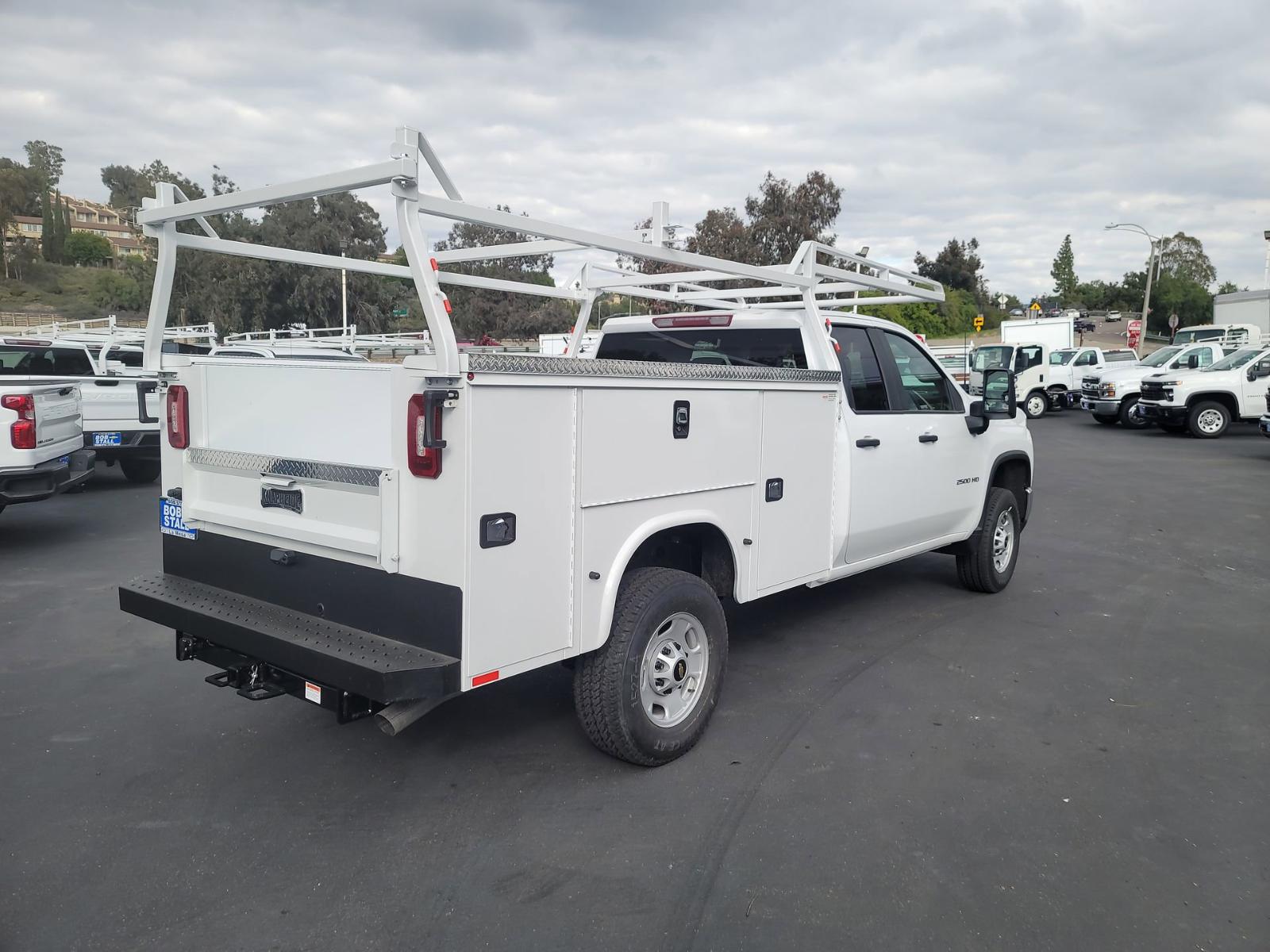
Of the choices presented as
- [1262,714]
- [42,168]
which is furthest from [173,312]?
[42,168]

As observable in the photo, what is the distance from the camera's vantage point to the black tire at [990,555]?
687 cm

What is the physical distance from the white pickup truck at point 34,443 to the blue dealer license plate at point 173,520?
4858 millimetres

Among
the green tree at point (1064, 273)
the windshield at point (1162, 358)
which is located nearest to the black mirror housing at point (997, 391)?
the windshield at point (1162, 358)

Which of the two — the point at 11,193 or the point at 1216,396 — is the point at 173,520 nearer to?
the point at 1216,396

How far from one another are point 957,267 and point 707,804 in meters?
62.2

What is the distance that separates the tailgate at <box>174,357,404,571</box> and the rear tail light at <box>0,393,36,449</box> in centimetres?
490

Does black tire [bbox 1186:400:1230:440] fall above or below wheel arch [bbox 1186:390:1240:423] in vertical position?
below

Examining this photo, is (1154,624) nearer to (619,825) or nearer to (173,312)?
(619,825)

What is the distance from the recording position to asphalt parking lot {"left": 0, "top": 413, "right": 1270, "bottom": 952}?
296 cm

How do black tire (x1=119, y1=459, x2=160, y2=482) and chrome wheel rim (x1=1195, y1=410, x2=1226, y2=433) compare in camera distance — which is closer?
black tire (x1=119, y1=459, x2=160, y2=482)

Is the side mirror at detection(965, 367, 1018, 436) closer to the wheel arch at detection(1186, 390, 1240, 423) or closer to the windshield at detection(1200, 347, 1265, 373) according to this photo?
the wheel arch at detection(1186, 390, 1240, 423)

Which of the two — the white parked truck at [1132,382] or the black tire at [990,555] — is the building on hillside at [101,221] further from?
the black tire at [990,555]

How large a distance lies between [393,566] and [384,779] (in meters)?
1.19

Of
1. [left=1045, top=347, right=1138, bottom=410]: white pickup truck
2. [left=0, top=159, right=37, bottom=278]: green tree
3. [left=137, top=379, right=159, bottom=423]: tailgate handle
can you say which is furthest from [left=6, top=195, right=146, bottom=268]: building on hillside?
[left=137, top=379, right=159, bottom=423]: tailgate handle
